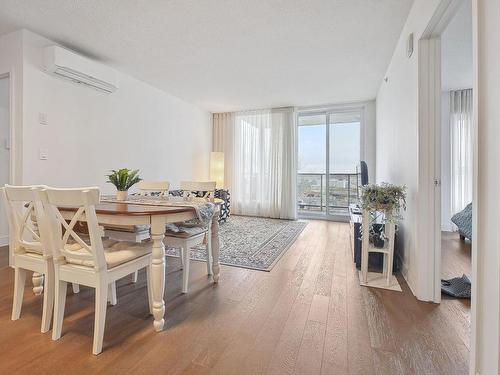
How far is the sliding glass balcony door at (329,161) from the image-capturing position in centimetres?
527

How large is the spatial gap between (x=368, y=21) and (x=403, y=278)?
240cm

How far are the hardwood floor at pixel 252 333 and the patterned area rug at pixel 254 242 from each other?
511 mm

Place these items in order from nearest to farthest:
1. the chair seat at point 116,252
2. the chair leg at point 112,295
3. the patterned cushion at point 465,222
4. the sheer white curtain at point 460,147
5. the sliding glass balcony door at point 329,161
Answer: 1. the chair seat at point 116,252
2. the chair leg at point 112,295
3. the patterned cushion at point 465,222
4. the sheer white curtain at point 460,147
5. the sliding glass balcony door at point 329,161

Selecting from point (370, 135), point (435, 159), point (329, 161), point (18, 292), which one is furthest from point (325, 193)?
point (18, 292)

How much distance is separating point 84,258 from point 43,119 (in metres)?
2.20

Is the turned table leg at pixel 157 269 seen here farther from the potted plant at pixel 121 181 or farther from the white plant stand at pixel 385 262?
the white plant stand at pixel 385 262

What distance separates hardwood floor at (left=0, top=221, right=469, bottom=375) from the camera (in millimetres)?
1242

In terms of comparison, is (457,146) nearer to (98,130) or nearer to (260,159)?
(260,159)

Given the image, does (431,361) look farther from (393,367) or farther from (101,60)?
(101,60)

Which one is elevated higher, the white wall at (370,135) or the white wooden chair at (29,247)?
the white wall at (370,135)

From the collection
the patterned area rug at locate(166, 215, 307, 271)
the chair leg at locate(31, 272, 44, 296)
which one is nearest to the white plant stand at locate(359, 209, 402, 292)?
the patterned area rug at locate(166, 215, 307, 271)

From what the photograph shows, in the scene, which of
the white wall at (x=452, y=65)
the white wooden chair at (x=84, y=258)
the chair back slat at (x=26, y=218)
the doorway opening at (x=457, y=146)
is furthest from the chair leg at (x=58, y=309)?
the doorway opening at (x=457, y=146)

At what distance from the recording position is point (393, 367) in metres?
1.23

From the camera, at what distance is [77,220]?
4.53 feet
